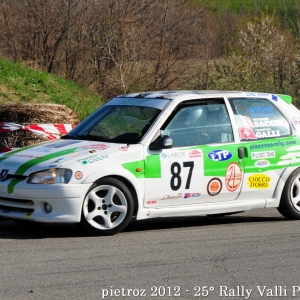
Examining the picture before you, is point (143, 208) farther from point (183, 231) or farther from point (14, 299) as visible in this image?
point (14, 299)

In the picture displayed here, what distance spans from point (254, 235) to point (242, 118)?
157cm

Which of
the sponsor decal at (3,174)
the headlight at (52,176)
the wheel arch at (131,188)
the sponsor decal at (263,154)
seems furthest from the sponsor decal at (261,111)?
the sponsor decal at (3,174)

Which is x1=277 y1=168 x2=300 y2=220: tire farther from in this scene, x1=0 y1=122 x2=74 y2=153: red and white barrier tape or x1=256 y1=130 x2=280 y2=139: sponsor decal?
x1=0 y1=122 x2=74 y2=153: red and white barrier tape

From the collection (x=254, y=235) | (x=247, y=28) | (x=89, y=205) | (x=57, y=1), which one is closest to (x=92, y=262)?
(x=89, y=205)

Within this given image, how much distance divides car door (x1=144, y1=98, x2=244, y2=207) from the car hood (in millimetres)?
403

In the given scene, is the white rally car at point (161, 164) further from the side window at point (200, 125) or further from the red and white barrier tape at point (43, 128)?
the red and white barrier tape at point (43, 128)

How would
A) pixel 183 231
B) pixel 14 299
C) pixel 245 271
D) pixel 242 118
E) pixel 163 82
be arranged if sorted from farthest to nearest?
pixel 163 82, pixel 242 118, pixel 183 231, pixel 245 271, pixel 14 299

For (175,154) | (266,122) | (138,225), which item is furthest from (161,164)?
(266,122)

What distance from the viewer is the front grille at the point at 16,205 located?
773 cm

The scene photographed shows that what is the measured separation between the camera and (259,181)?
29.5ft

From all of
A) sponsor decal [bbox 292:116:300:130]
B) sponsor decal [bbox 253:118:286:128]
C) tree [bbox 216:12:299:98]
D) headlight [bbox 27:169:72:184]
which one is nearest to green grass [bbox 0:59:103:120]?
tree [bbox 216:12:299:98]

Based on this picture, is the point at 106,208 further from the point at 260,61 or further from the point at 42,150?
the point at 260,61

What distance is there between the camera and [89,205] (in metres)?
7.89

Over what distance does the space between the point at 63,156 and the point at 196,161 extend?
1559 mm
